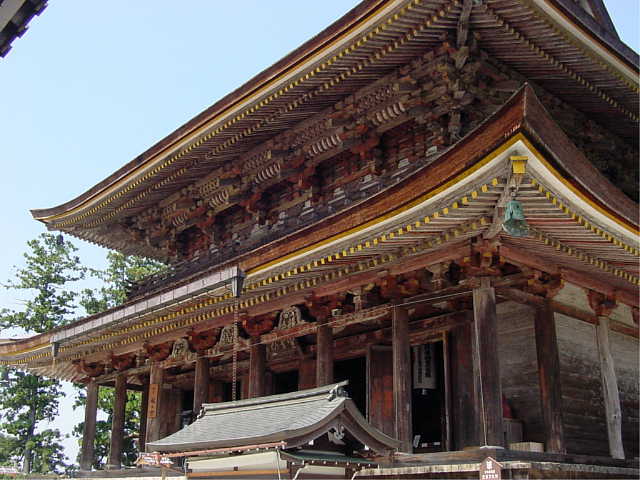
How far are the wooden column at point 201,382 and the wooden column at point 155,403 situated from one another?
1.70 m

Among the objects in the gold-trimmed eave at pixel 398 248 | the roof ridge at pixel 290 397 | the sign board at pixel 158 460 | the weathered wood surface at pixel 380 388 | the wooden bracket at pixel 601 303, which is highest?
the gold-trimmed eave at pixel 398 248

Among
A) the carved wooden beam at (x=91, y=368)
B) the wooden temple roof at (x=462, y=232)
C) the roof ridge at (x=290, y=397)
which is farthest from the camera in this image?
the carved wooden beam at (x=91, y=368)

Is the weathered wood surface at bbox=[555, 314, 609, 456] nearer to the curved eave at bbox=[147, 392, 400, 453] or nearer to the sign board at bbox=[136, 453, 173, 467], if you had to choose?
the curved eave at bbox=[147, 392, 400, 453]

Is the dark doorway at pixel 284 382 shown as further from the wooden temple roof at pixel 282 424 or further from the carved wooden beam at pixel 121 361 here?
the wooden temple roof at pixel 282 424

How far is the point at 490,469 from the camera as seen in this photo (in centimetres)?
905

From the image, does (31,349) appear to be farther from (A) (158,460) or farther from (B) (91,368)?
(A) (158,460)

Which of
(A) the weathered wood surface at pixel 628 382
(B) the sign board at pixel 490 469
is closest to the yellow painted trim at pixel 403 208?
(B) the sign board at pixel 490 469

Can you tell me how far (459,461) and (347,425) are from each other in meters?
2.66

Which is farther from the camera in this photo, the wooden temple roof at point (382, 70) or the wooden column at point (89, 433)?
the wooden column at point (89, 433)

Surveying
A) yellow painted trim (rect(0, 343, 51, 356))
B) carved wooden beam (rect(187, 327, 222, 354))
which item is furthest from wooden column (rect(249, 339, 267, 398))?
yellow painted trim (rect(0, 343, 51, 356))

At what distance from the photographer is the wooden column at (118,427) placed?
16.9m

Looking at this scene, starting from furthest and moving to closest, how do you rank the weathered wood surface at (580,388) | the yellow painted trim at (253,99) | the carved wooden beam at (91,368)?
1. the carved wooden beam at (91,368)
2. the yellow painted trim at (253,99)
3. the weathered wood surface at (580,388)

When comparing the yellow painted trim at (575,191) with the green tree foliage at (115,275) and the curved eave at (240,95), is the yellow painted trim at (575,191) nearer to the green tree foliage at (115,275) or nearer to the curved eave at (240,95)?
the curved eave at (240,95)

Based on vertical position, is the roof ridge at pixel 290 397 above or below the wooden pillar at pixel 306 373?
below
